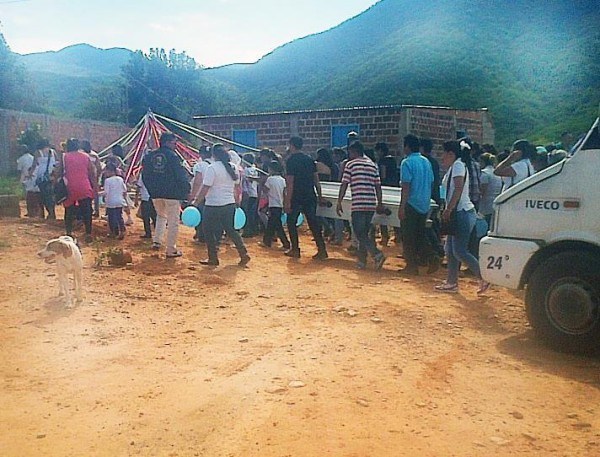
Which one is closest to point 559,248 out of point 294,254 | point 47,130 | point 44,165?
point 294,254

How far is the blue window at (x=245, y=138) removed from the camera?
61.2 feet

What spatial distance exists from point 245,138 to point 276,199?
897 centimetres

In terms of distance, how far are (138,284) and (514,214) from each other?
4370 millimetres

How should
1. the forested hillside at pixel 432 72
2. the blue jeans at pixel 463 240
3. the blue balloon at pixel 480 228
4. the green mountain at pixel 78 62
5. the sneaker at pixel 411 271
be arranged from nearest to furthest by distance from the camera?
the blue jeans at pixel 463 240
the blue balloon at pixel 480 228
the sneaker at pixel 411 271
the forested hillside at pixel 432 72
the green mountain at pixel 78 62

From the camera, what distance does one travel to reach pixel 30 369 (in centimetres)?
474

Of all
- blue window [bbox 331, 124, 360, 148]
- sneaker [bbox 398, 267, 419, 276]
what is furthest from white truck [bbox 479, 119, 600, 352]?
blue window [bbox 331, 124, 360, 148]

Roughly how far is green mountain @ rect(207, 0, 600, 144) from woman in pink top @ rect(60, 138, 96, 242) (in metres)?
22.9

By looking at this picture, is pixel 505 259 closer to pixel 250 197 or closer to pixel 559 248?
pixel 559 248

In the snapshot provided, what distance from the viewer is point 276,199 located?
34.2 feet

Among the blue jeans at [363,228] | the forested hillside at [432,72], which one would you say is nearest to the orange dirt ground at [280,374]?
the blue jeans at [363,228]

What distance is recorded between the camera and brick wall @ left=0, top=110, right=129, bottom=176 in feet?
78.7

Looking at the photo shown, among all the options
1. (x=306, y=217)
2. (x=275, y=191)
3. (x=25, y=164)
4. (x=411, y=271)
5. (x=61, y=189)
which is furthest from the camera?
(x=25, y=164)

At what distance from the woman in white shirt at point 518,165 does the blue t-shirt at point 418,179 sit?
0.87 m

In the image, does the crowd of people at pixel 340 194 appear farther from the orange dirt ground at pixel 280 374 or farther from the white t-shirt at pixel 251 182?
the orange dirt ground at pixel 280 374
